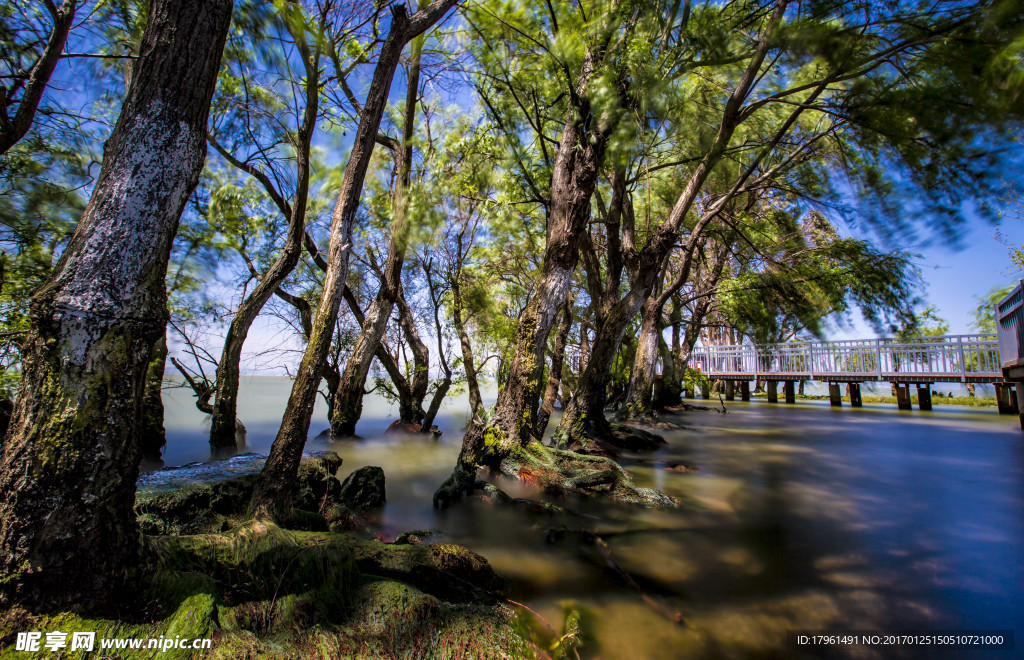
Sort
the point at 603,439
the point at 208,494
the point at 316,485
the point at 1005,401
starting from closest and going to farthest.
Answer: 1. the point at 208,494
2. the point at 316,485
3. the point at 603,439
4. the point at 1005,401

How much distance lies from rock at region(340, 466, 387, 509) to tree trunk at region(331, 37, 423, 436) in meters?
3.88

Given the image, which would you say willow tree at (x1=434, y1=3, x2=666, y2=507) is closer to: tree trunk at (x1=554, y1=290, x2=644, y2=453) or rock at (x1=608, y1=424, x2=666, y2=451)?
tree trunk at (x1=554, y1=290, x2=644, y2=453)

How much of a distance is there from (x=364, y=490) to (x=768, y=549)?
4048mm

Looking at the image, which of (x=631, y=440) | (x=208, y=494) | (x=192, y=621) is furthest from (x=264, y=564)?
(x=631, y=440)

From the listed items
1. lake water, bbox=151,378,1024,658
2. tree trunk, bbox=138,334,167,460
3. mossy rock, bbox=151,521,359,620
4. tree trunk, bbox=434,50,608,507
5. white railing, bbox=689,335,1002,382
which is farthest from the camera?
white railing, bbox=689,335,1002,382

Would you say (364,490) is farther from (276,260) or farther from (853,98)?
(853,98)

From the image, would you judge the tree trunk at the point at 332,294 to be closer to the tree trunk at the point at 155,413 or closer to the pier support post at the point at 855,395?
the tree trunk at the point at 155,413

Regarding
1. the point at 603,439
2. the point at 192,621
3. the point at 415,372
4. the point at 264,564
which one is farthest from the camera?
the point at 415,372

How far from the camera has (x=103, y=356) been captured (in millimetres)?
1716

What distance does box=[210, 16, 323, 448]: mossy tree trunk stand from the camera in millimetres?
4395

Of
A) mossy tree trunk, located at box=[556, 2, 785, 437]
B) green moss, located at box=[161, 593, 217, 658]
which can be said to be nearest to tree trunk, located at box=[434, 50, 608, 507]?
mossy tree trunk, located at box=[556, 2, 785, 437]

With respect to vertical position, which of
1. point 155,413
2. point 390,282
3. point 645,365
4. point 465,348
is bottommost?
point 155,413

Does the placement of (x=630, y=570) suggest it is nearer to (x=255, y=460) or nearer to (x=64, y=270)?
(x=64, y=270)

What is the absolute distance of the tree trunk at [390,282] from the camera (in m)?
7.37
